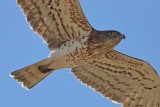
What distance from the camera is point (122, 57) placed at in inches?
412

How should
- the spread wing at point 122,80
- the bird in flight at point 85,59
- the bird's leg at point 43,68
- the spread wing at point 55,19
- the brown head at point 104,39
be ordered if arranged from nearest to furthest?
the spread wing at point 55,19
the bird in flight at point 85,59
the brown head at point 104,39
the bird's leg at point 43,68
the spread wing at point 122,80

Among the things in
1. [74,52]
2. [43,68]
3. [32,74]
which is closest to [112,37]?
[74,52]

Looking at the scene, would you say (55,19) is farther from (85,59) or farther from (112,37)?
(112,37)

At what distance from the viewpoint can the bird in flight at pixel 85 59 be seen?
9.47 m

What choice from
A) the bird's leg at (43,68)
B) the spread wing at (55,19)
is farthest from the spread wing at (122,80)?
the spread wing at (55,19)

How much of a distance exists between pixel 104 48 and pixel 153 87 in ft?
7.97

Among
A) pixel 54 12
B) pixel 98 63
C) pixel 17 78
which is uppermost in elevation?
pixel 54 12

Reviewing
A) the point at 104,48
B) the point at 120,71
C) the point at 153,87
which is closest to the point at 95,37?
the point at 104,48

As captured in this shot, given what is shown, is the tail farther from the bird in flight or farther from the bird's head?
the bird's head

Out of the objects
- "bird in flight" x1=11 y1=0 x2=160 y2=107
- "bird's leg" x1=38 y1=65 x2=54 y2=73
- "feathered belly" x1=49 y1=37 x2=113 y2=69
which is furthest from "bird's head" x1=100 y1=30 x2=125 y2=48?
"bird's leg" x1=38 y1=65 x2=54 y2=73

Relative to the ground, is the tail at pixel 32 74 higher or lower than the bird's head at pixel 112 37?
lower

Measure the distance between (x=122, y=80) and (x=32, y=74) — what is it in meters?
3.03

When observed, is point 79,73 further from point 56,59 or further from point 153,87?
point 153,87

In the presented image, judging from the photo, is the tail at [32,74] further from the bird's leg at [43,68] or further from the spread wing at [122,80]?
the spread wing at [122,80]
